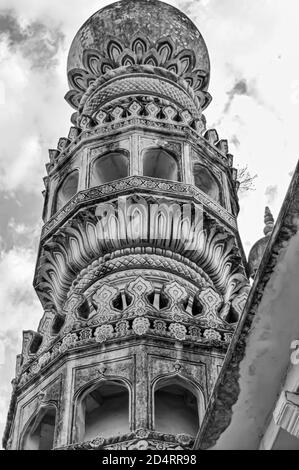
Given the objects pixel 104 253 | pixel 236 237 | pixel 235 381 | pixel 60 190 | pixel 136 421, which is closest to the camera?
pixel 235 381

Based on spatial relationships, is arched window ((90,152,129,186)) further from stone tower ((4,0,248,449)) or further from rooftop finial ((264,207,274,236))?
rooftop finial ((264,207,274,236))

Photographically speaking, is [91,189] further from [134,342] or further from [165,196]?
[134,342]

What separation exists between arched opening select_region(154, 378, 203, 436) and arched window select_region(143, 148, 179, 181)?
4.96 m

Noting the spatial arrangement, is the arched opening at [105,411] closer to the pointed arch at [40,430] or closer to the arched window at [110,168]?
the pointed arch at [40,430]

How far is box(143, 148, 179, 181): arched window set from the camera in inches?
666

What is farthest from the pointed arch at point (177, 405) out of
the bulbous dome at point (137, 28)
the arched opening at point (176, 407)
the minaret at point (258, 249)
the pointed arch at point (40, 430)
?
the bulbous dome at point (137, 28)

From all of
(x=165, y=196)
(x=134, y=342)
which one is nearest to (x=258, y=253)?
(x=165, y=196)

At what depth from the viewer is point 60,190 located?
17516 mm

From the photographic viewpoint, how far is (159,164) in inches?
683

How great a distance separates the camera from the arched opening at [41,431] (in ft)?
41.2

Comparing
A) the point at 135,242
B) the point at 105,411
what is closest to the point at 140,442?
the point at 105,411

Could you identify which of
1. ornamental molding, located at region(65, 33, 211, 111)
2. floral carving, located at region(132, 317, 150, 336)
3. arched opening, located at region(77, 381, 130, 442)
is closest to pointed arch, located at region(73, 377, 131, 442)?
arched opening, located at region(77, 381, 130, 442)

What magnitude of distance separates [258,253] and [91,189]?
3250 mm

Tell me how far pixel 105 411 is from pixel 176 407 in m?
0.92
